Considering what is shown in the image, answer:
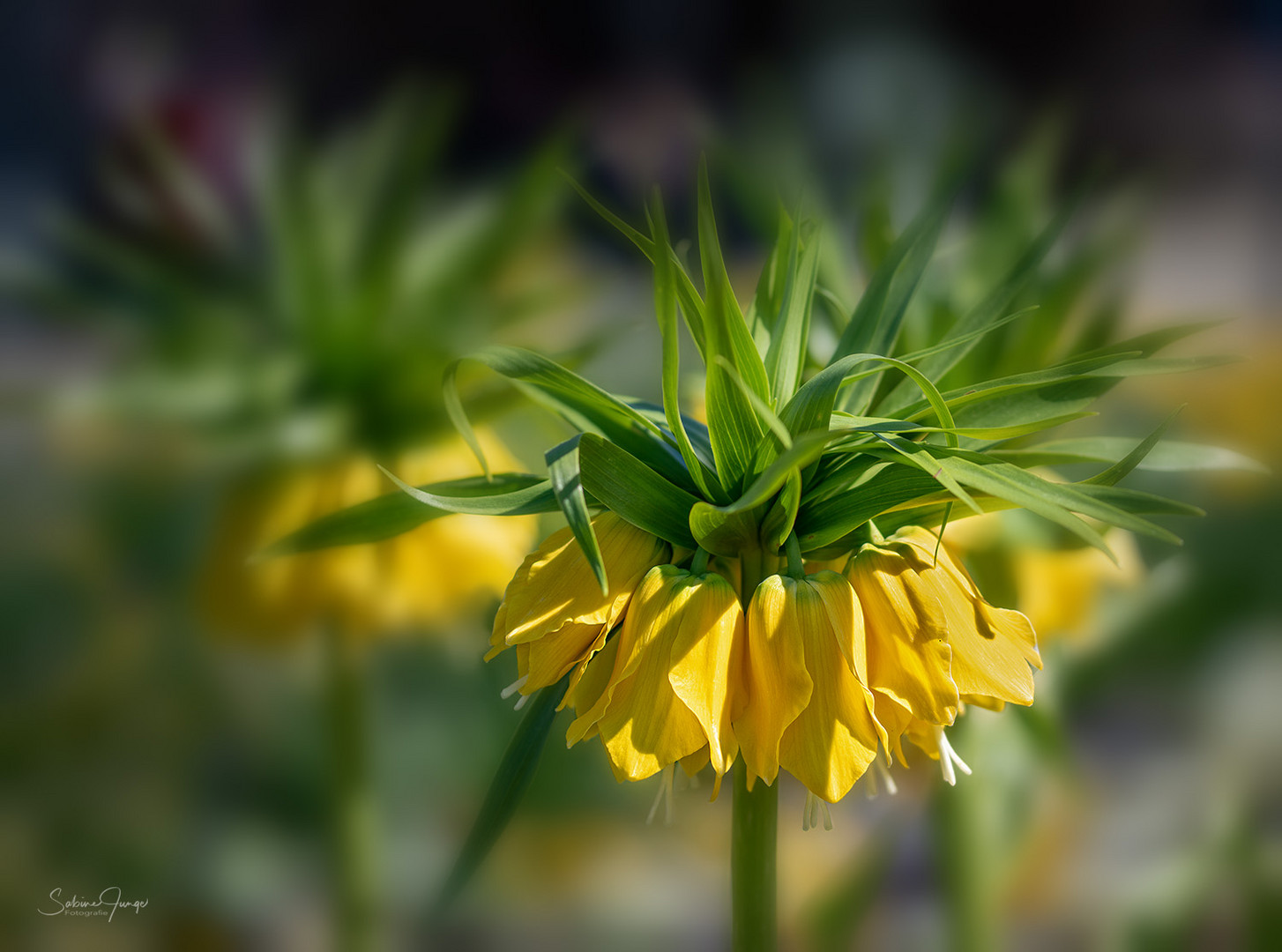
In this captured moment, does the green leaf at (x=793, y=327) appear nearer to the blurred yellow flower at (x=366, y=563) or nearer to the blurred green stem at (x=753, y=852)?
the blurred green stem at (x=753, y=852)

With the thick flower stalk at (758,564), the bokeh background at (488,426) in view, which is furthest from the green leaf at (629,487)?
the bokeh background at (488,426)

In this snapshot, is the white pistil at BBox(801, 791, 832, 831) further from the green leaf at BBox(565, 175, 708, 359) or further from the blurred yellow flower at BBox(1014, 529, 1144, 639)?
the blurred yellow flower at BBox(1014, 529, 1144, 639)

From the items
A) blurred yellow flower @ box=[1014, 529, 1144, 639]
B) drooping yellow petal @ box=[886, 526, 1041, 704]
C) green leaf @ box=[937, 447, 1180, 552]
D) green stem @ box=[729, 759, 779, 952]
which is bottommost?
green stem @ box=[729, 759, 779, 952]

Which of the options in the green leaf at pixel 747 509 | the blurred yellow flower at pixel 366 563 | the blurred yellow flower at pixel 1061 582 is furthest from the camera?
the blurred yellow flower at pixel 366 563

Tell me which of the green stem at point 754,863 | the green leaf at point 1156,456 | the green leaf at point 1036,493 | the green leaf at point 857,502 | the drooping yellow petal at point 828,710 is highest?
the green leaf at point 1156,456

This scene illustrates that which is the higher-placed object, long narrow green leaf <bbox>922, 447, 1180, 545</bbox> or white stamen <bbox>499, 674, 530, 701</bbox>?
long narrow green leaf <bbox>922, 447, 1180, 545</bbox>

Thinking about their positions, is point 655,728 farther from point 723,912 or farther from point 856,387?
point 723,912

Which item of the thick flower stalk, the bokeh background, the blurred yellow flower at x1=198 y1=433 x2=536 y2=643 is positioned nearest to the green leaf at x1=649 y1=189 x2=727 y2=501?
the thick flower stalk
